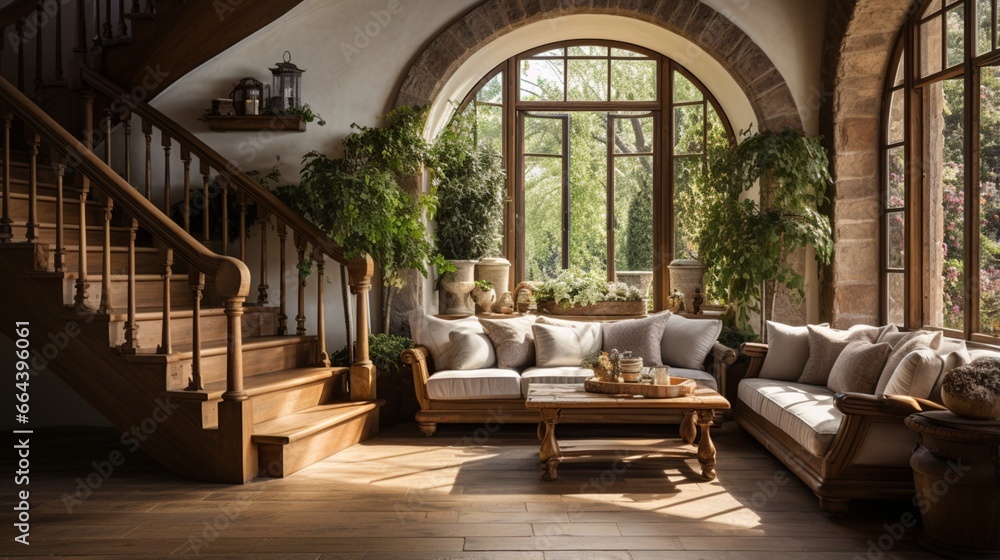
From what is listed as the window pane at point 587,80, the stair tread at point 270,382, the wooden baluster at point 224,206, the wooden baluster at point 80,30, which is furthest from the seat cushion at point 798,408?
the wooden baluster at point 80,30

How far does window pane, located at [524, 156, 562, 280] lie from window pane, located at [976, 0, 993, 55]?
3507 millimetres

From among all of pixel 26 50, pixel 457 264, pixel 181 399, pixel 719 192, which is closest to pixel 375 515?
pixel 181 399

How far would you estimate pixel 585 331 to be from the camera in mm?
6406

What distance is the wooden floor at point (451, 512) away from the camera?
3484 mm

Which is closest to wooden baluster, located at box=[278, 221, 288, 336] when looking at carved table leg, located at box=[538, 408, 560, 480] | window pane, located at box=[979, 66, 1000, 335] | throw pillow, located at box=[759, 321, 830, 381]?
carved table leg, located at box=[538, 408, 560, 480]

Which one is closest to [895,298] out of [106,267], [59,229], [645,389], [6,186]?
[645,389]

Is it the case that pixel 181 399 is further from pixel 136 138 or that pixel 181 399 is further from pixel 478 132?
pixel 478 132

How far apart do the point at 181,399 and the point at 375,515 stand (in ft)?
4.47

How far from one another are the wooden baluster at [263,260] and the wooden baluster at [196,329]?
1.58 m

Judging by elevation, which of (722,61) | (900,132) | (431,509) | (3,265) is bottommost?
(431,509)

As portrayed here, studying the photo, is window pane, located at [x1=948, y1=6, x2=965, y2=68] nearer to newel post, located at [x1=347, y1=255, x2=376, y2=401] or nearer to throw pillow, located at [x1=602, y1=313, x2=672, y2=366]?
throw pillow, located at [x1=602, y1=313, x2=672, y2=366]

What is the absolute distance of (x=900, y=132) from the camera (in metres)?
6.09

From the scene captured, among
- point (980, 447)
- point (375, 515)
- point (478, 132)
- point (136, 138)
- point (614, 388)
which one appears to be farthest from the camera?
point (478, 132)

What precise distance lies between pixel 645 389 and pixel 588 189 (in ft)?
10.5
